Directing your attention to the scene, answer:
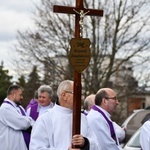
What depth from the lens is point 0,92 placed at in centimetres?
5128

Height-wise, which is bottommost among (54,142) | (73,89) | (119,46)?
(54,142)

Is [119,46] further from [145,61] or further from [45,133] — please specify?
[45,133]

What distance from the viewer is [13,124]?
10734 mm

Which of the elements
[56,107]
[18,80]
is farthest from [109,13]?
[56,107]

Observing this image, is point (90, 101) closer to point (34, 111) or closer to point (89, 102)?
point (89, 102)

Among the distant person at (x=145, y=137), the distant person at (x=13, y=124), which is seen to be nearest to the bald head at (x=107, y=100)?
the distant person at (x=145, y=137)

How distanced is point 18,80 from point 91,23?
6.02 m

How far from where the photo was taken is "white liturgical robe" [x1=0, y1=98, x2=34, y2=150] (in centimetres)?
1069

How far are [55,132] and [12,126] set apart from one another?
3.53 meters

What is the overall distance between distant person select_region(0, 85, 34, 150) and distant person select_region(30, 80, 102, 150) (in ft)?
10.8

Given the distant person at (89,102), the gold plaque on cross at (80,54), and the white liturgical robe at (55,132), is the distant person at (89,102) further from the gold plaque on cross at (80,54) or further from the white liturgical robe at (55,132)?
the gold plaque on cross at (80,54)

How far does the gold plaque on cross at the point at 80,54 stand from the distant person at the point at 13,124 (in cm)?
391

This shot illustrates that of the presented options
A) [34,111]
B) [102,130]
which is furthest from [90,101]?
[34,111]

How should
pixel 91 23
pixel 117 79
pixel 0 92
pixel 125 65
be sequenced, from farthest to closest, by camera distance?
1. pixel 0 92
2. pixel 117 79
3. pixel 125 65
4. pixel 91 23
